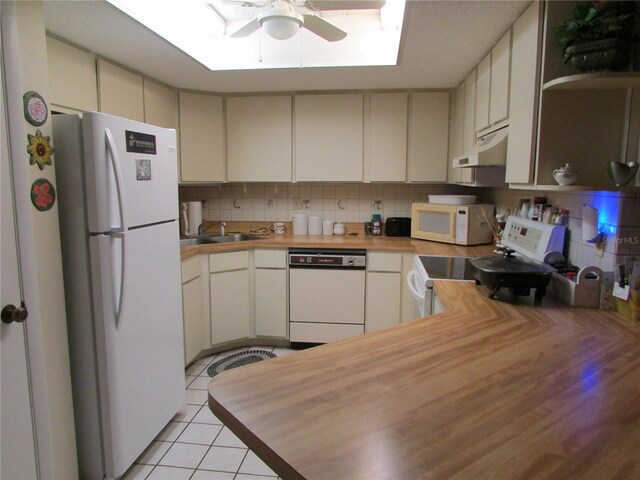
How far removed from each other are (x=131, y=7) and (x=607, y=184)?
222 centimetres

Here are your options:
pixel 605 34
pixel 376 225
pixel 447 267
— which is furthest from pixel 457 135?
pixel 605 34

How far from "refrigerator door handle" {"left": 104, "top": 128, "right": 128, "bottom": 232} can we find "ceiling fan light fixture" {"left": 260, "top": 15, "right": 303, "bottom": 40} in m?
0.84

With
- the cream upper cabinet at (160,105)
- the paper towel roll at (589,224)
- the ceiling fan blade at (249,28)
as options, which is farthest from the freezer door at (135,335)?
the paper towel roll at (589,224)

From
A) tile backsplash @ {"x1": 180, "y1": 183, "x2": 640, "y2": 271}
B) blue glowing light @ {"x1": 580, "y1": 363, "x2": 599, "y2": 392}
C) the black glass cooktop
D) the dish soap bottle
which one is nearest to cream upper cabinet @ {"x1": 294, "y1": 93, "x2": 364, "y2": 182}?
tile backsplash @ {"x1": 180, "y1": 183, "x2": 640, "y2": 271}

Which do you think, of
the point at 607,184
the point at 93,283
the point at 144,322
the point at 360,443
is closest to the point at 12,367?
the point at 93,283

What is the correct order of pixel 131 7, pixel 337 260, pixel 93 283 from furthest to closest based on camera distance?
pixel 337 260 → pixel 131 7 → pixel 93 283

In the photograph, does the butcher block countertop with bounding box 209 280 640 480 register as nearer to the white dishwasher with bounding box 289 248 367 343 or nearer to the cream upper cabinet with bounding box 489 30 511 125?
the cream upper cabinet with bounding box 489 30 511 125

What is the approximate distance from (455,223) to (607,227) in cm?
136

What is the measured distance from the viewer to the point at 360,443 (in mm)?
726

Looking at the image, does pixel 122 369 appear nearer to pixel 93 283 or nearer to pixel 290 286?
pixel 93 283

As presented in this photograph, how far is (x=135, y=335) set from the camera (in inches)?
74.0

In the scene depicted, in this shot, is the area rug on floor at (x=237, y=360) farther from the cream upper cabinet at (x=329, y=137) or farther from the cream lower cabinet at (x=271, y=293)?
the cream upper cabinet at (x=329, y=137)

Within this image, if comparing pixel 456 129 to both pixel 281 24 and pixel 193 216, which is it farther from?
pixel 193 216

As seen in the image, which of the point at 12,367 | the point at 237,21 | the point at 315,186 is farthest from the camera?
the point at 315,186
